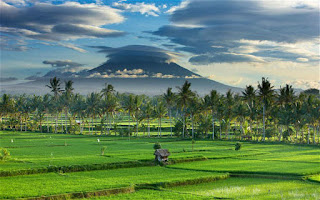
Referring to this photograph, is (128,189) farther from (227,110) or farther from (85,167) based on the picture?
(227,110)

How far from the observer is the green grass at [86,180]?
22.2 meters

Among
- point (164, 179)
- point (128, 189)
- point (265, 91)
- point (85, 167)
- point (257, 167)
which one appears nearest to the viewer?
point (128, 189)

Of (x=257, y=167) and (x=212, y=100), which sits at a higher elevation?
(x=212, y=100)

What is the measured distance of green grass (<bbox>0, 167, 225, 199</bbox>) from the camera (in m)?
22.2

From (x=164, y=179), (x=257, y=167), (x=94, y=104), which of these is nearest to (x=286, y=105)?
(x=257, y=167)

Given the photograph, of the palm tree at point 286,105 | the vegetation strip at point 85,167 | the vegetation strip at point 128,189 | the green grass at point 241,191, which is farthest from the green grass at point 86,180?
the palm tree at point 286,105

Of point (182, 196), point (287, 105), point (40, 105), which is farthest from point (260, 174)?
point (40, 105)

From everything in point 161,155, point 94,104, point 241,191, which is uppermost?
point 94,104

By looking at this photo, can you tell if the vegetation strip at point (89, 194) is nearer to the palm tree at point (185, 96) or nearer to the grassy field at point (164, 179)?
the grassy field at point (164, 179)

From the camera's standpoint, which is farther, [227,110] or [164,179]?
[227,110]

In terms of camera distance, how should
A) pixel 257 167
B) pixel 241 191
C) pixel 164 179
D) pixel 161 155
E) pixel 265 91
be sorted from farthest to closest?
pixel 265 91 → pixel 161 155 → pixel 257 167 → pixel 164 179 → pixel 241 191

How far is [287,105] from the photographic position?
230 ft

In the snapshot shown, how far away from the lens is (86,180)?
26188 millimetres

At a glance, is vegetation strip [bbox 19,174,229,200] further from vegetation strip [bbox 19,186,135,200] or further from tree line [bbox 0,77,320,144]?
tree line [bbox 0,77,320,144]
